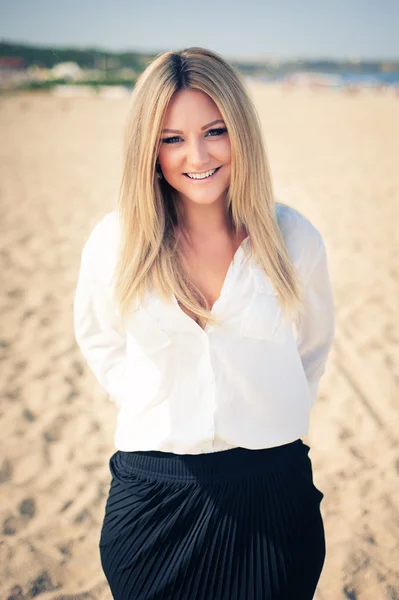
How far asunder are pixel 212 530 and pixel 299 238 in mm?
954

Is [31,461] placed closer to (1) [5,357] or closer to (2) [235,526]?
(1) [5,357]

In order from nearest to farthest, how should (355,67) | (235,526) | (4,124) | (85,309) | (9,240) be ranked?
Answer: (235,526)
(85,309)
(9,240)
(4,124)
(355,67)

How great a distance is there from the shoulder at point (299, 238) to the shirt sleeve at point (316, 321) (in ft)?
0.07

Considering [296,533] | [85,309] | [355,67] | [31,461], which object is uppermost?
[355,67]

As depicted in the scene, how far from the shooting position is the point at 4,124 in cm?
1816

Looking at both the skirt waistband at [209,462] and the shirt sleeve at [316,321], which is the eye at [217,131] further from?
the skirt waistband at [209,462]

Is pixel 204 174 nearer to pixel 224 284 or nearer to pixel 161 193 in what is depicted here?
pixel 161 193

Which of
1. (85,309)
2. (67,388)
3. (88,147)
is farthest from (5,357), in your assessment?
(88,147)

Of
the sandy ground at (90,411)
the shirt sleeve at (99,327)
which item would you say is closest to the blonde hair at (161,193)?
the shirt sleeve at (99,327)

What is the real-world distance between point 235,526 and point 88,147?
14.9 metres

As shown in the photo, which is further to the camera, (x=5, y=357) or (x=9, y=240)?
(x=9, y=240)

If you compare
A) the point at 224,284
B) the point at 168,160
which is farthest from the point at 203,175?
the point at 224,284

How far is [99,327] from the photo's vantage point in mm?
1945

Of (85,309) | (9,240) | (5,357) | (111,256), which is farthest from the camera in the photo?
(9,240)
